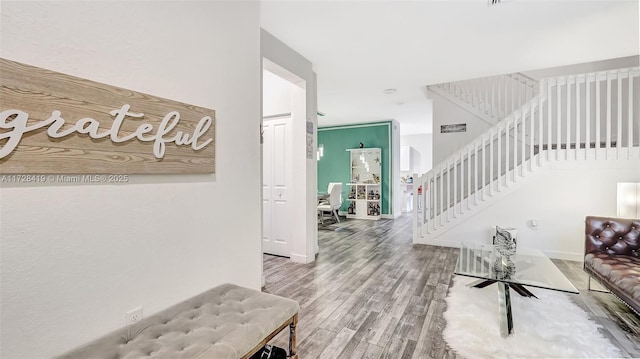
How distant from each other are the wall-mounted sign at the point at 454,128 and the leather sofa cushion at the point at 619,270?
127 inches

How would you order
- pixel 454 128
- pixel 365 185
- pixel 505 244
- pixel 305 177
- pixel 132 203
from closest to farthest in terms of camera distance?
pixel 132 203, pixel 505 244, pixel 305 177, pixel 454 128, pixel 365 185

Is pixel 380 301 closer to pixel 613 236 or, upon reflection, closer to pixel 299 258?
pixel 299 258

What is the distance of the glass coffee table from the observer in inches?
87.8

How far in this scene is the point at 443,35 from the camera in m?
3.16

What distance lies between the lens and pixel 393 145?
811 cm

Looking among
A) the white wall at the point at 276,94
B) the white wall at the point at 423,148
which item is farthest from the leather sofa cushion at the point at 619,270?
the white wall at the point at 423,148

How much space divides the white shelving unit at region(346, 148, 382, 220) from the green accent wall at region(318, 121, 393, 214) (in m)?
0.17

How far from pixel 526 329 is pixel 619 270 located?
0.98 meters

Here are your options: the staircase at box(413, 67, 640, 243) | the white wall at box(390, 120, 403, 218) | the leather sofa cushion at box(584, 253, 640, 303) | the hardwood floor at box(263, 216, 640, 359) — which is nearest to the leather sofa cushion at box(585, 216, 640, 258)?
the leather sofa cushion at box(584, 253, 640, 303)

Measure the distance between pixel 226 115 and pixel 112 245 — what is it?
3.48 feet

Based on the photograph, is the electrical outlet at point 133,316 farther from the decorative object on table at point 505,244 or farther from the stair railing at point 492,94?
the stair railing at point 492,94

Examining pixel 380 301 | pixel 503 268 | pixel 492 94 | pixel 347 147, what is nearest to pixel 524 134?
pixel 492 94

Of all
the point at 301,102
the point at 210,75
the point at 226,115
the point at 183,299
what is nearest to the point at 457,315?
the point at 183,299

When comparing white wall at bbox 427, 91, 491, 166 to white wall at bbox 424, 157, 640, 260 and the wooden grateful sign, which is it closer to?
white wall at bbox 424, 157, 640, 260
